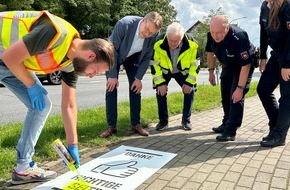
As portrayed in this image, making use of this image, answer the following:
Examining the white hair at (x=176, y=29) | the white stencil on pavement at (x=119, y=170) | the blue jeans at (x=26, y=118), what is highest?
the white hair at (x=176, y=29)

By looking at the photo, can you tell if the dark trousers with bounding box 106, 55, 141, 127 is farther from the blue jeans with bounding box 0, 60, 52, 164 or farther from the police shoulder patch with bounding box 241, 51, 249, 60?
the blue jeans with bounding box 0, 60, 52, 164

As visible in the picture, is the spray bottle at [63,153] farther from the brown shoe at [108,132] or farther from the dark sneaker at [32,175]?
the brown shoe at [108,132]

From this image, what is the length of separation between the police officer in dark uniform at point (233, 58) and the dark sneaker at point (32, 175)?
244 centimetres

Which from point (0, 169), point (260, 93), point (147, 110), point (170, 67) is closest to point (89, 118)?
point (147, 110)

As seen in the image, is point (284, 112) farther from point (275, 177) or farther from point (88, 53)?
point (88, 53)

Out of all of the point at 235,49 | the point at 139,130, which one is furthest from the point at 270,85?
the point at 139,130

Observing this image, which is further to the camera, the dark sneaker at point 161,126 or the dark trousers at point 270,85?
the dark sneaker at point 161,126

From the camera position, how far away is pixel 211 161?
12.2 feet

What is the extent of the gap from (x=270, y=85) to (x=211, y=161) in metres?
1.42

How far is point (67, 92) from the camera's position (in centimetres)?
302

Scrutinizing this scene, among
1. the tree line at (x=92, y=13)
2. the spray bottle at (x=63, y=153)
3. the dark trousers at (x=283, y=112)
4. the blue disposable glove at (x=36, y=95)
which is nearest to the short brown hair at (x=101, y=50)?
the blue disposable glove at (x=36, y=95)

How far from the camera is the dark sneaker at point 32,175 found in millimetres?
3031

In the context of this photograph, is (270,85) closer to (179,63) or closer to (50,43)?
(179,63)

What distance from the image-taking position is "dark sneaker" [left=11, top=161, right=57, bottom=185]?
303 centimetres
